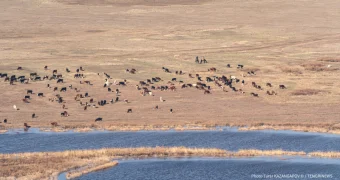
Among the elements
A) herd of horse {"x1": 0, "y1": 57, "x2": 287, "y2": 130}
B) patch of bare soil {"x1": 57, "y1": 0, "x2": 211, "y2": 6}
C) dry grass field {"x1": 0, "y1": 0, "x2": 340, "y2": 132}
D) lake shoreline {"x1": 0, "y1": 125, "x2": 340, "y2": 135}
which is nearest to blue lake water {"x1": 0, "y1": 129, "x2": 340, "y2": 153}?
lake shoreline {"x1": 0, "y1": 125, "x2": 340, "y2": 135}

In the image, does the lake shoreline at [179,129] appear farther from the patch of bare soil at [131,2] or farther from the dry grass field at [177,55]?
the patch of bare soil at [131,2]

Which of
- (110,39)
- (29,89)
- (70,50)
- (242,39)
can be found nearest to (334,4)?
(242,39)

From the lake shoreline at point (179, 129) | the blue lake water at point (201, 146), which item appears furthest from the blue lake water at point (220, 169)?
the lake shoreline at point (179, 129)

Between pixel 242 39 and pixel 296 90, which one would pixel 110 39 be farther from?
pixel 296 90

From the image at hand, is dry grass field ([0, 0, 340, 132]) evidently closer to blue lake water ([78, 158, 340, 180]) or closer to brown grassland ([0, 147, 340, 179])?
brown grassland ([0, 147, 340, 179])

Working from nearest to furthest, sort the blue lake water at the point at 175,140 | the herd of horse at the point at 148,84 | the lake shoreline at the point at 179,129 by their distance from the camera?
1. the blue lake water at the point at 175,140
2. the lake shoreline at the point at 179,129
3. the herd of horse at the point at 148,84

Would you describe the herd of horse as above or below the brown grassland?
above
